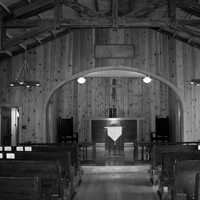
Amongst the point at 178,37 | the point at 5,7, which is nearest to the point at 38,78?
the point at 5,7

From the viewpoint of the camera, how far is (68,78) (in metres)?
9.83

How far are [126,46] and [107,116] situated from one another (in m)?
5.48

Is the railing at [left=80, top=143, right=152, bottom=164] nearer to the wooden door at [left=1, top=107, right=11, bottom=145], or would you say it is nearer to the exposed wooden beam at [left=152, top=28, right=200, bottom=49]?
the wooden door at [left=1, top=107, right=11, bottom=145]

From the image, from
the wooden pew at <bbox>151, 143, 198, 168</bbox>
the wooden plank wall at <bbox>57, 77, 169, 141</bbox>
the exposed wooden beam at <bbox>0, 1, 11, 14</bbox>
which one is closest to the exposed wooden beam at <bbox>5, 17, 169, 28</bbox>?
the exposed wooden beam at <bbox>0, 1, 11, 14</bbox>

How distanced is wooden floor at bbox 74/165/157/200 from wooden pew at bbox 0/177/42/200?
271 cm

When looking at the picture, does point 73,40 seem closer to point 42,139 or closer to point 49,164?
point 42,139

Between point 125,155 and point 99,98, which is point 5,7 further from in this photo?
point 99,98

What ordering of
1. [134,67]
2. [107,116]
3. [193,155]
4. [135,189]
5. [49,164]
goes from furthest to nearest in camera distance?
1. [107,116]
2. [134,67]
3. [135,189]
4. [193,155]
5. [49,164]

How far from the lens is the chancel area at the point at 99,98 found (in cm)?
556

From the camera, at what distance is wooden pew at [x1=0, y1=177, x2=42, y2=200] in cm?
327

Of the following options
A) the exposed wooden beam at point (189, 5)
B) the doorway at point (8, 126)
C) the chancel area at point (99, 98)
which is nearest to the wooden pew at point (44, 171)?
the chancel area at point (99, 98)

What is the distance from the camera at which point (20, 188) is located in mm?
3277

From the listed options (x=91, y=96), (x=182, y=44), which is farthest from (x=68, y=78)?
(x=91, y=96)

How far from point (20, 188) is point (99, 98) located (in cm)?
1179
